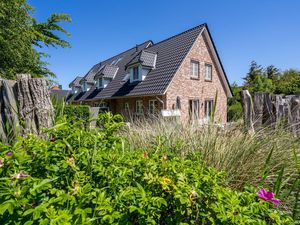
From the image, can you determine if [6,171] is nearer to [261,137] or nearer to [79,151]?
[79,151]

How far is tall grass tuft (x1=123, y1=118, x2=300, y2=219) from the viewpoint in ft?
7.23

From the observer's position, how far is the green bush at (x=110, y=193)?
1053 millimetres

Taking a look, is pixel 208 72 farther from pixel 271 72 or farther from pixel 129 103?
pixel 271 72

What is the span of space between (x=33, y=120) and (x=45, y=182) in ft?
7.90

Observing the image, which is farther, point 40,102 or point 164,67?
point 164,67

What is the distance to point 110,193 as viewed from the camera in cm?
130

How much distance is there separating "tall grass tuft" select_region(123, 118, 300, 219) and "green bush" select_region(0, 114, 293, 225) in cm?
66

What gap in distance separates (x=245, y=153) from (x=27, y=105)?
3140 mm

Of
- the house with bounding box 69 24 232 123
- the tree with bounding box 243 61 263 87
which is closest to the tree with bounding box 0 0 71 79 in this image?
the house with bounding box 69 24 232 123

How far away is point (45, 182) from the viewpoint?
1.14 meters

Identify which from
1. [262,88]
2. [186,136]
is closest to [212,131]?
[186,136]

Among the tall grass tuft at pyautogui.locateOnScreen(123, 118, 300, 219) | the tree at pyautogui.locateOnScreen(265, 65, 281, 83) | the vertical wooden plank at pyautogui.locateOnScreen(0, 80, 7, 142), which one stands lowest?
the tall grass tuft at pyautogui.locateOnScreen(123, 118, 300, 219)

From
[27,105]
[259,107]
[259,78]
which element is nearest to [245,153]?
[259,107]

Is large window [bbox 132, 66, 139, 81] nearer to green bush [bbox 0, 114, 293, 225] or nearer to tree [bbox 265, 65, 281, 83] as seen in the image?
green bush [bbox 0, 114, 293, 225]
